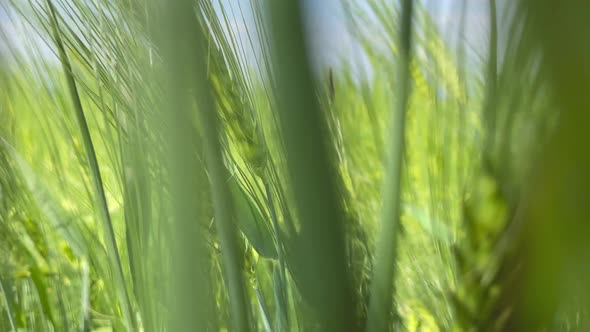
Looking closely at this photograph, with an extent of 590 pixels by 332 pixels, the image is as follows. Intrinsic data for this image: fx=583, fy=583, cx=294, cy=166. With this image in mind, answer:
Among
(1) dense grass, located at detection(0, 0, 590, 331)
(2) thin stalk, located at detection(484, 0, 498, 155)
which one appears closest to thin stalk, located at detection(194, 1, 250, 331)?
(1) dense grass, located at detection(0, 0, 590, 331)

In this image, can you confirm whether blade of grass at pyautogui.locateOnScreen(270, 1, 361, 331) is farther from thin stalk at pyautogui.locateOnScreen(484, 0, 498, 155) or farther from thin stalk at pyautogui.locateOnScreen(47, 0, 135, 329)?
thin stalk at pyautogui.locateOnScreen(47, 0, 135, 329)

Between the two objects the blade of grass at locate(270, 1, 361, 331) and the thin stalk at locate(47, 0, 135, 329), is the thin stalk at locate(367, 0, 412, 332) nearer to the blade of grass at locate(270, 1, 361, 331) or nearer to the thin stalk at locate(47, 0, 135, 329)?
the blade of grass at locate(270, 1, 361, 331)

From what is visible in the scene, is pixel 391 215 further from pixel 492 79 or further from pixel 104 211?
pixel 104 211

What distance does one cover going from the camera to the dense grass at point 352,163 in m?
0.20

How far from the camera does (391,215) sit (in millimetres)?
256

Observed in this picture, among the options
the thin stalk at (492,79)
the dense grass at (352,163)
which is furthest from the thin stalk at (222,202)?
the thin stalk at (492,79)

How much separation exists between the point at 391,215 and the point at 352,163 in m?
0.04

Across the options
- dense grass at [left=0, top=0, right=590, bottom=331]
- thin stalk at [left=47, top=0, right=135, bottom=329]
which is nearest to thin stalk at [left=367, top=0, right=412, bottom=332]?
dense grass at [left=0, top=0, right=590, bottom=331]

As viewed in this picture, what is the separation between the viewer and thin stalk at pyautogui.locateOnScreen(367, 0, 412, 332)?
9.9 inches

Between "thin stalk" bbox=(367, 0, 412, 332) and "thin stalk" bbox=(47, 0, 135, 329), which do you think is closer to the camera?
"thin stalk" bbox=(367, 0, 412, 332)

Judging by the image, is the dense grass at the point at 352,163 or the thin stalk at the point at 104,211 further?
the thin stalk at the point at 104,211

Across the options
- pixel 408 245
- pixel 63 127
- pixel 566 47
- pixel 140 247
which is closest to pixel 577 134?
pixel 566 47

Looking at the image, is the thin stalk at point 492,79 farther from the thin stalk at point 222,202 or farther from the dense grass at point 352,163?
the thin stalk at point 222,202

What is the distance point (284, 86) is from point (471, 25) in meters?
0.08
